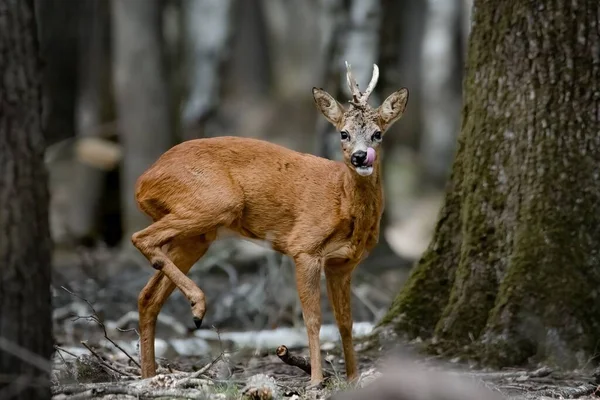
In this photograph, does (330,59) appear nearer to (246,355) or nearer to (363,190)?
(246,355)

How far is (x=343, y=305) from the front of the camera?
23.7 feet

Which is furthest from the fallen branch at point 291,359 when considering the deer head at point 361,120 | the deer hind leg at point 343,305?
the deer head at point 361,120

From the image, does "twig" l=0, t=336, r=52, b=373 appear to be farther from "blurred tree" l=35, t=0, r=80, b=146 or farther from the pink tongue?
"blurred tree" l=35, t=0, r=80, b=146

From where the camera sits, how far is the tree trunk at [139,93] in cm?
1575

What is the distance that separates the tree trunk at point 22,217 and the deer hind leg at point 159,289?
5.56 feet

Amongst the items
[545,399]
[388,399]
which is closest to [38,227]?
[388,399]

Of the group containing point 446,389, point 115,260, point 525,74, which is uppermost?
point 525,74

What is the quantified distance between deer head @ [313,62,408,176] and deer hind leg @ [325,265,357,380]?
69 cm

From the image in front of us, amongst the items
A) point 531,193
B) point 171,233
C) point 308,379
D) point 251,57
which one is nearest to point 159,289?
point 171,233

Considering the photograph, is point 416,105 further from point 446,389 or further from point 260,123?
point 446,389

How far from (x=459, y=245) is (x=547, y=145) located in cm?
99

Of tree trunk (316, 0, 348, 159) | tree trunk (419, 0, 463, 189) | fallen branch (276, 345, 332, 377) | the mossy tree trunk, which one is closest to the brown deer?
fallen branch (276, 345, 332, 377)

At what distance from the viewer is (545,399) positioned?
6.68 metres

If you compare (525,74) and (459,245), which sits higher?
(525,74)
